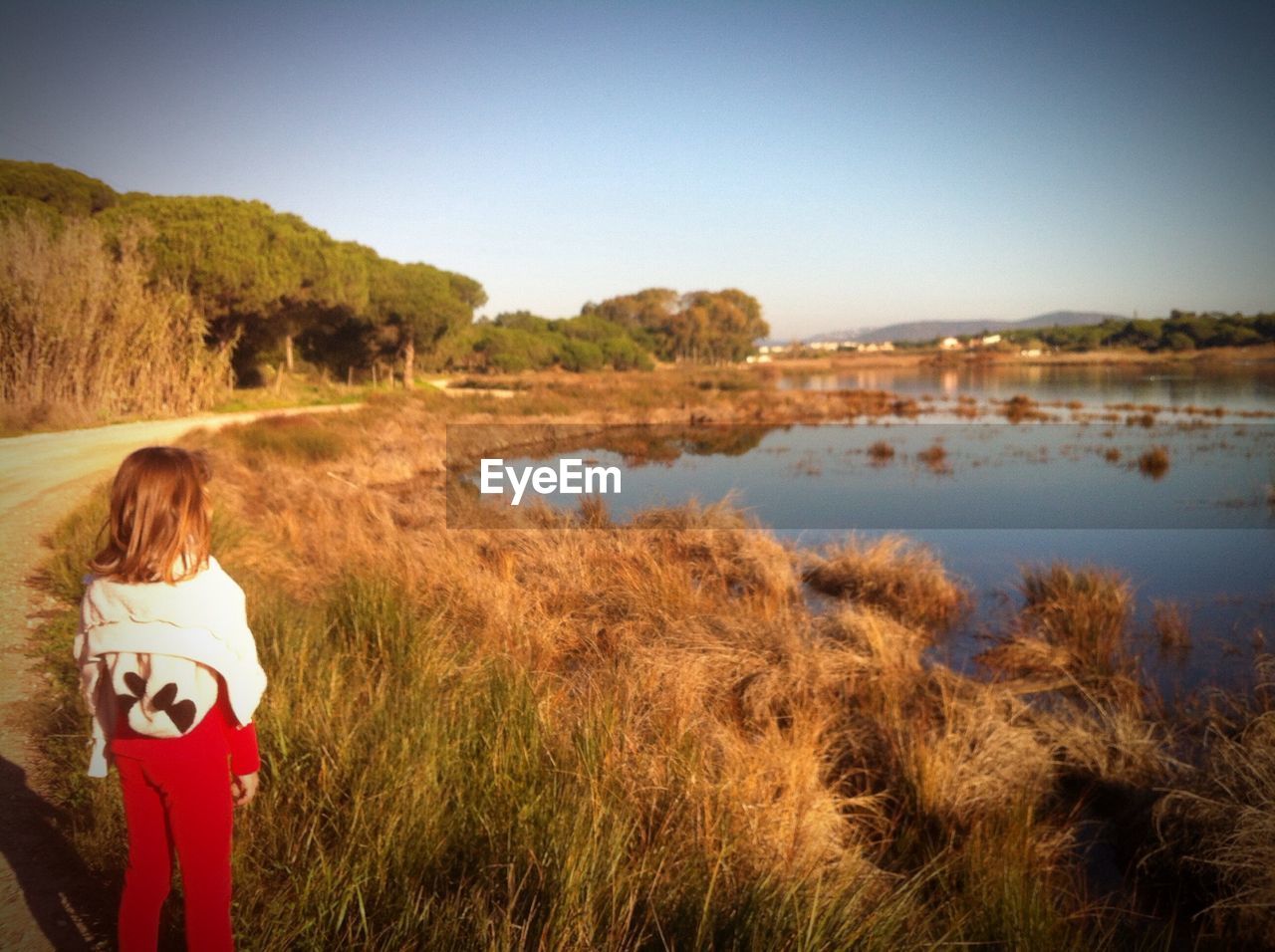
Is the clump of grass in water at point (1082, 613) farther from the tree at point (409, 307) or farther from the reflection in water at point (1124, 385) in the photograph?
the tree at point (409, 307)

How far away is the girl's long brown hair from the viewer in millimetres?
2061

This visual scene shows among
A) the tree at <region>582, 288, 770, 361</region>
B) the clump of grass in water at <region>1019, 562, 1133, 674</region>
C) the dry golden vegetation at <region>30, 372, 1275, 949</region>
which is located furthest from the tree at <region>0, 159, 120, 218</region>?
the tree at <region>582, 288, 770, 361</region>

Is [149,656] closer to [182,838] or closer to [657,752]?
[182,838]

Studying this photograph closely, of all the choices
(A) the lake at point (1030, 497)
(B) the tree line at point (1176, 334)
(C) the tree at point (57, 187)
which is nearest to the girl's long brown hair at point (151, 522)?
(A) the lake at point (1030, 497)

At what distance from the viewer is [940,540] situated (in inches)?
508

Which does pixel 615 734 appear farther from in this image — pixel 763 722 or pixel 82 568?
pixel 82 568

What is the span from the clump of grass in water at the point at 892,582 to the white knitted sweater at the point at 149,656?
7588 millimetres

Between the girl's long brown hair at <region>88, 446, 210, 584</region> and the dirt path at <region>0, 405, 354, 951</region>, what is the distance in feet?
4.44

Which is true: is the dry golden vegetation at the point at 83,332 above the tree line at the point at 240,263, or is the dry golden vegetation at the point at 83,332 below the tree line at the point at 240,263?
below

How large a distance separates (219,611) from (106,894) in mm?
1429

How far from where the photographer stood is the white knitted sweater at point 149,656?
206 cm

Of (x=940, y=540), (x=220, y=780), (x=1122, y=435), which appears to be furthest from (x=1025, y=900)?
(x=1122, y=435)

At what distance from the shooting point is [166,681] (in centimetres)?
206

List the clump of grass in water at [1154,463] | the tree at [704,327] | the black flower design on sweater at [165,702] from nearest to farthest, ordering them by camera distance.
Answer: the black flower design on sweater at [165,702], the clump of grass in water at [1154,463], the tree at [704,327]
